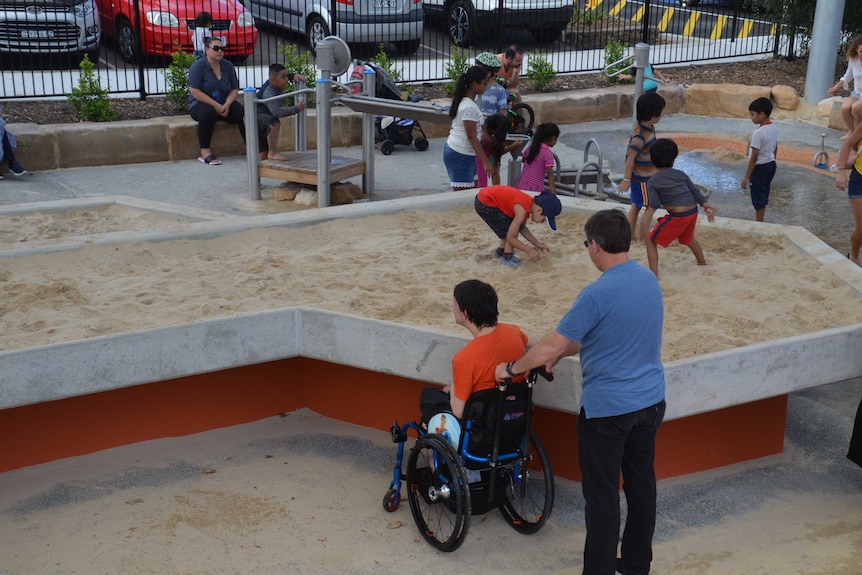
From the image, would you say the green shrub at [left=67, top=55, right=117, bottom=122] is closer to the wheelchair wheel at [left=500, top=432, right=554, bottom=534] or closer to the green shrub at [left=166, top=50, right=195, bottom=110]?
the green shrub at [left=166, top=50, right=195, bottom=110]

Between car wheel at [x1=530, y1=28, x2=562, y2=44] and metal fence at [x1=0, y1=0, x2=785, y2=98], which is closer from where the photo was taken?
metal fence at [x1=0, y1=0, x2=785, y2=98]

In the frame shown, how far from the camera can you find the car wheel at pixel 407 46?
15.0m

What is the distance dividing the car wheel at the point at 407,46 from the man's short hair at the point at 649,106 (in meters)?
7.92

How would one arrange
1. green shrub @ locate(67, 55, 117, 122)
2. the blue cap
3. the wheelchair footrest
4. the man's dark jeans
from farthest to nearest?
green shrub @ locate(67, 55, 117, 122)
the blue cap
the wheelchair footrest
the man's dark jeans

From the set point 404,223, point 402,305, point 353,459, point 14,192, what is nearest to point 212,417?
point 353,459

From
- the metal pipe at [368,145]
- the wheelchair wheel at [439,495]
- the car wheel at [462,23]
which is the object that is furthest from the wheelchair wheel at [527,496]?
the car wheel at [462,23]

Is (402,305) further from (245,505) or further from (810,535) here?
(810,535)

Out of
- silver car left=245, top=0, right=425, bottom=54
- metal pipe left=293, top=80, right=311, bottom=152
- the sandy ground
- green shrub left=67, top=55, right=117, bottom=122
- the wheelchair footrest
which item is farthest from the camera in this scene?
silver car left=245, top=0, right=425, bottom=54

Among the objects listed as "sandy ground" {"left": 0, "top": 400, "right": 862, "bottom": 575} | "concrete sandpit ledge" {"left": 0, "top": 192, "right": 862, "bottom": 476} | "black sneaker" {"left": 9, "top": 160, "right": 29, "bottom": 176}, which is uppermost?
"black sneaker" {"left": 9, "top": 160, "right": 29, "bottom": 176}

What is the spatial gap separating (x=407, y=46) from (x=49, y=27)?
5.28 metres

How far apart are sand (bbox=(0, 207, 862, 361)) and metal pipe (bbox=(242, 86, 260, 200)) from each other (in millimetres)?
2141

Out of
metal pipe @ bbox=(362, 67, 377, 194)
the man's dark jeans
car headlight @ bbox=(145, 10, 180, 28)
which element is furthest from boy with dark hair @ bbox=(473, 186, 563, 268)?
car headlight @ bbox=(145, 10, 180, 28)

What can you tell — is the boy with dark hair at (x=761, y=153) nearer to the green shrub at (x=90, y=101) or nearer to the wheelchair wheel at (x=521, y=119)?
the wheelchair wheel at (x=521, y=119)

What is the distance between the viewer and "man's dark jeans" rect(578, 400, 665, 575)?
408 centimetres
